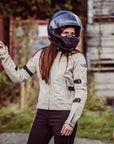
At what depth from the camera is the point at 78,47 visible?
834 centimetres

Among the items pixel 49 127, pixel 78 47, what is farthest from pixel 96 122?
pixel 49 127

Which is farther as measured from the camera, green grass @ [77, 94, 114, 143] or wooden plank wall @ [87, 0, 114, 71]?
wooden plank wall @ [87, 0, 114, 71]

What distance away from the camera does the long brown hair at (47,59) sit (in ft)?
8.93

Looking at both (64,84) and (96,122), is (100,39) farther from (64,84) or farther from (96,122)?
(64,84)

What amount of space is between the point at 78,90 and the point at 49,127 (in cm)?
42

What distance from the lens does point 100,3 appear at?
973 centimetres

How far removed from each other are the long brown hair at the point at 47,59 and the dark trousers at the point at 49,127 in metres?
0.29

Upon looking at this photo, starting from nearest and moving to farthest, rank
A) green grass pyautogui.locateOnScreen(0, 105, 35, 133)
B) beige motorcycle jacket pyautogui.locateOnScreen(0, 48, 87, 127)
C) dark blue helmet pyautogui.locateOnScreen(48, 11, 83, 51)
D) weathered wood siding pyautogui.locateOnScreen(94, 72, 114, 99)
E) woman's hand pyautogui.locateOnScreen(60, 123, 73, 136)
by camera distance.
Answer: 1. woman's hand pyautogui.locateOnScreen(60, 123, 73, 136)
2. beige motorcycle jacket pyautogui.locateOnScreen(0, 48, 87, 127)
3. dark blue helmet pyautogui.locateOnScreen(48, 11, 83, 51)
4. green grass pyautogui.locateOnScreen(0, 105, 35, 133)
5. weathered wood siding pyautogui.locateOnScreen(94, 72, 114, 99)

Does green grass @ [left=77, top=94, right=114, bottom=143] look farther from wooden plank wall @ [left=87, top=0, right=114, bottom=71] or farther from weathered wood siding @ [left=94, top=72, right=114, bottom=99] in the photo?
wooden plank wall @ [left=87, top=0, right=114, bottom=71]

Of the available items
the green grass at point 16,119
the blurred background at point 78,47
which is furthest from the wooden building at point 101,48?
the green grass at point 16,119

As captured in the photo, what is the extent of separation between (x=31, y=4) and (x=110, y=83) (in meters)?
3.78

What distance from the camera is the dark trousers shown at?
2621 mm

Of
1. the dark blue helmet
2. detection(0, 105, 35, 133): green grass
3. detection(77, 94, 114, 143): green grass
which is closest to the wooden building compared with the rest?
detection(77, 94, 114, 143): green grass

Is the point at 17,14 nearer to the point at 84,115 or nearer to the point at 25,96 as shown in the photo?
the point at 25,96
